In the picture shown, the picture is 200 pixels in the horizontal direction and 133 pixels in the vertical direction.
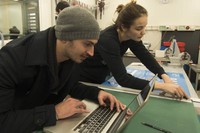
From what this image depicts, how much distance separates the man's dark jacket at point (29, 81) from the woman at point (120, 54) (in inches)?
14.4

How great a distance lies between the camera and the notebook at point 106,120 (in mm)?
659

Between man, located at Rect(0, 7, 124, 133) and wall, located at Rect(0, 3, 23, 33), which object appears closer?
man, located at Rect(0, 7, 124, 133)

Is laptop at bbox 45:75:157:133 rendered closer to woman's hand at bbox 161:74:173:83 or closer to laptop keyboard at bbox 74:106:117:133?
laptop keyboard at bbox 74:106:117:133

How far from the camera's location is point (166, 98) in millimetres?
1101

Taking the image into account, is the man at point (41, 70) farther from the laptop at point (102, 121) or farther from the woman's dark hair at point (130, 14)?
the woman's dark hair at point (130, 14)

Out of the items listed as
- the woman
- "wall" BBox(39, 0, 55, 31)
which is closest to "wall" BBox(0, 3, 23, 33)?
"wall" BBox(39, 0, 55, 31)

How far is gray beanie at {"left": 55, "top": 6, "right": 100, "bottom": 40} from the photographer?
72cm

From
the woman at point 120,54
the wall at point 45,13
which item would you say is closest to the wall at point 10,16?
the wall at point 45,13

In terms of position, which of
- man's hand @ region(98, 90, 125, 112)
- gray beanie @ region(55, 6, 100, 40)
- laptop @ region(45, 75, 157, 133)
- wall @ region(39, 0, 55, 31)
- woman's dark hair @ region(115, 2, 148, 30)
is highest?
wall @ region(39, 0, 55, 31)

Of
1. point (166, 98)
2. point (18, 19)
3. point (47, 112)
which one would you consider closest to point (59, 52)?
point (47, 112)

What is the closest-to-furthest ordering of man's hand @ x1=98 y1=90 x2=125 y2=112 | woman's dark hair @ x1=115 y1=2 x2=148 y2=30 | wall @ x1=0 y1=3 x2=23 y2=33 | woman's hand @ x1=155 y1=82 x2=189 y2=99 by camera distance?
man's hand @ x1=98 y1=90 x2=125 y2=112, woman's hand @ x1=155 y1=82 x2=189 y2=99, woman's dark hair @ x1=115 y1=2 x2=148 y2=30, wall @ x1=0 y1=3 x2=23 y2=33

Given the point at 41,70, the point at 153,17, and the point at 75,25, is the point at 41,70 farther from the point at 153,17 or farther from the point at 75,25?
the point at 153,17

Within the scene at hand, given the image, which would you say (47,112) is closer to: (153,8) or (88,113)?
(88,113)

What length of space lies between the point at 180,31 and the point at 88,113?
12.8 ft
